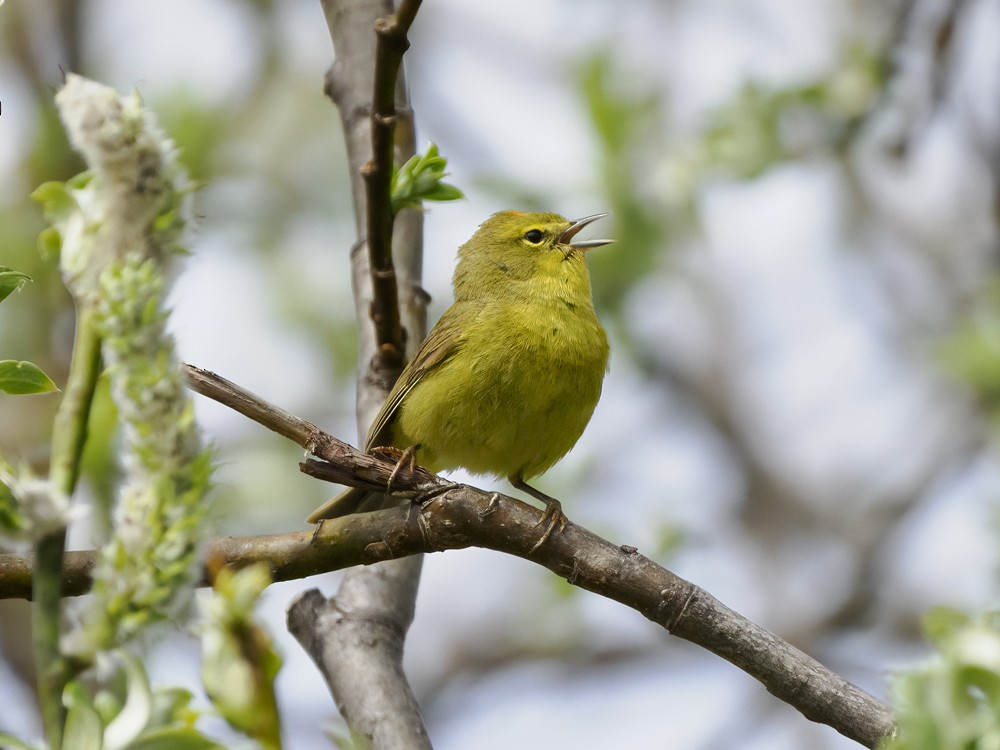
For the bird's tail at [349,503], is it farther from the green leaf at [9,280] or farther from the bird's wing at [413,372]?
the green leaf at [9,280]

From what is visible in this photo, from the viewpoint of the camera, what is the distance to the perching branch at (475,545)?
2.65 m

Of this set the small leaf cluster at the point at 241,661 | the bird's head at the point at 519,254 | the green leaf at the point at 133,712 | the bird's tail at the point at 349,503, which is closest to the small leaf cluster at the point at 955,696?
the small leaf cluster at the point at 241,661

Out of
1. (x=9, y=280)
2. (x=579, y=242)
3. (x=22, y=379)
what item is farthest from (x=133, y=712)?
(x=579, y=242)

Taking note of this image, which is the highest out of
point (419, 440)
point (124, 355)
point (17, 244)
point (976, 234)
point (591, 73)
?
point (976, 234)

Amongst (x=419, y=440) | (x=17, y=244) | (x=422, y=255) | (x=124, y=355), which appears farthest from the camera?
(x=17, y=244)

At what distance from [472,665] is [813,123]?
4.47 m

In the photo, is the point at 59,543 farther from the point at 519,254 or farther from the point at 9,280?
the point at 519,254

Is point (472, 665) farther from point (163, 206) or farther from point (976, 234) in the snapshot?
point (163, 206)

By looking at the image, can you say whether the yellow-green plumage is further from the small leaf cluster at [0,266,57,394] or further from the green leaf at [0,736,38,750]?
the green leaf at [0,736,38,750]

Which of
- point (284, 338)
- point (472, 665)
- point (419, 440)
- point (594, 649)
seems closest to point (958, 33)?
point (419, 440)

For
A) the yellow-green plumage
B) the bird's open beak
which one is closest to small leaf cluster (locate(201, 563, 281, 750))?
the yellow-green plumage

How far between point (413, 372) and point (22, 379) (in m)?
3.06

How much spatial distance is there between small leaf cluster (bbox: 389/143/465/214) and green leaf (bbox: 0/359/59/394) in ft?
6.89

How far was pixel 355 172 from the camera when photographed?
4680 mm
